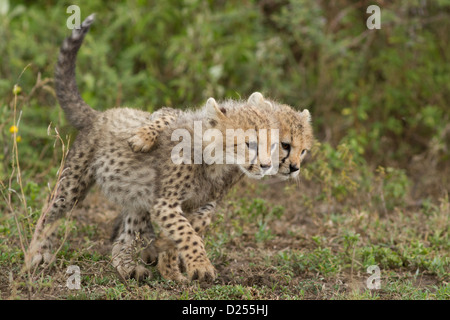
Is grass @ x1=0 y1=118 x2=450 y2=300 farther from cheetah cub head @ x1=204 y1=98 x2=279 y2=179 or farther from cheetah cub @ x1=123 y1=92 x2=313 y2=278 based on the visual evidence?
cheetah cub head @ x1=204 y1=98 x2=279 y2=179

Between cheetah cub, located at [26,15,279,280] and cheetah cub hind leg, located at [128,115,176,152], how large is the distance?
0.16 ft

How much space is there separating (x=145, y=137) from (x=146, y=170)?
0.75 feet

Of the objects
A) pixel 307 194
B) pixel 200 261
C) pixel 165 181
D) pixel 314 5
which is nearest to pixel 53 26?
pixel 314 5

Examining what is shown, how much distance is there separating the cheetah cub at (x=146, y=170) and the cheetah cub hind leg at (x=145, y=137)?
5 cm

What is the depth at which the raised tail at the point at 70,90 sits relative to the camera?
16.1 ft

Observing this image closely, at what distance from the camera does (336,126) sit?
7.47 m

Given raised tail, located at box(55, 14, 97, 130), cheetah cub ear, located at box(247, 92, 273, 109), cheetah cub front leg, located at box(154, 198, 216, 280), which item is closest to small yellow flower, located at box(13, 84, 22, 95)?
raised tail, located at box(55, 14, 97, 130)

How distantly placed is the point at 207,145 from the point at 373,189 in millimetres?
2225

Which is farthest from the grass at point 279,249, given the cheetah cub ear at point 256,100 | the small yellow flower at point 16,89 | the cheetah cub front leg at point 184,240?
the cheetah cub ear at point 256,100

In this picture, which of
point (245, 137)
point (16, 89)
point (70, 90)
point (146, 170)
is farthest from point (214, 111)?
point (16, 89)

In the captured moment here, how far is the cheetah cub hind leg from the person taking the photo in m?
4.46

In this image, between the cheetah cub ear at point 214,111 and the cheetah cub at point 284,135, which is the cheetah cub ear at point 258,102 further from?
the cheetah cub ear at point 214,111

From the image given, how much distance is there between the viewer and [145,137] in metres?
4.46

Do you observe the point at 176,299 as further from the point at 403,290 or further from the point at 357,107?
the point at 357,107
